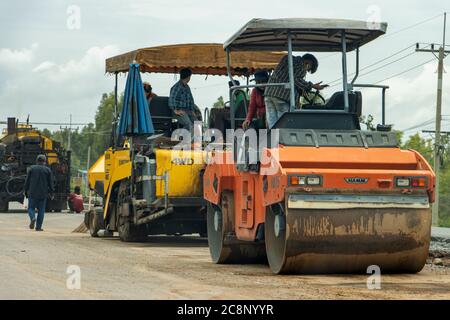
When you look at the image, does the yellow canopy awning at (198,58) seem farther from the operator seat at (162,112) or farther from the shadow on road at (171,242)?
the shadow on road at (171,242)

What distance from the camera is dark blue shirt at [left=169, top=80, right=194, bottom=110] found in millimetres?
17438

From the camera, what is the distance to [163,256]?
14.2 m

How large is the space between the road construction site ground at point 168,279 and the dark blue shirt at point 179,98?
2738mm

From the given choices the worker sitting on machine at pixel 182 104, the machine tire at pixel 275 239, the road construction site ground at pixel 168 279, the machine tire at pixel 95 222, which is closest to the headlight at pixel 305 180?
the machine tire at pixel 275 239

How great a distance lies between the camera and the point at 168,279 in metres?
10.4

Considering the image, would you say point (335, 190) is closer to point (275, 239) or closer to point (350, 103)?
point (275, 239)

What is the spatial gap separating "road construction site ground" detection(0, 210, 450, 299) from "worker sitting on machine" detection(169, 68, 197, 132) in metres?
2.54

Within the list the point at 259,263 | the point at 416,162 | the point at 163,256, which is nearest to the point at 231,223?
the point at 259,263

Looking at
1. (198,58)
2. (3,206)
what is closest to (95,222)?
(198,58)

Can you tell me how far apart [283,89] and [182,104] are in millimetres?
5703

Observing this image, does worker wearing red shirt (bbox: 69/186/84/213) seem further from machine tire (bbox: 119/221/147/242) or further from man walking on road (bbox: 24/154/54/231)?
machine tire (bbox: 119/221/147/242)

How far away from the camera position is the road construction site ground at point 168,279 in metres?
8.96

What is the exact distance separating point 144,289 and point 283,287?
1.27 meters

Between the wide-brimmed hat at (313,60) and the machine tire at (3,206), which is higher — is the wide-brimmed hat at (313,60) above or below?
above
